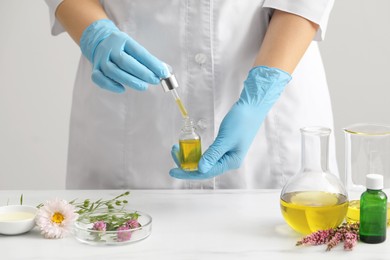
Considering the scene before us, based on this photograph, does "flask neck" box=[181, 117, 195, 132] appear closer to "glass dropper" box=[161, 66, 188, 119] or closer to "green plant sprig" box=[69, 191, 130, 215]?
"glass dropper" box=[161, 66, 188, 119]

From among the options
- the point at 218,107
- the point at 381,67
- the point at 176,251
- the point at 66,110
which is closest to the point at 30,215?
the point at 176,251

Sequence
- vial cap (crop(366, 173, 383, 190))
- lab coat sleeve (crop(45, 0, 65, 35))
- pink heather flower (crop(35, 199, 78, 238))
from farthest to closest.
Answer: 1. lab coat sleeve (crop(45, 0, 65, 35))
2. pink heather flower (crop(35, 199, 78, 238))
3. vial cap (crop(366, 173, 383, 190))

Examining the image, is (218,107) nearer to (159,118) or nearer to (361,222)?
(159,118)

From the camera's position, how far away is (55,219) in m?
1.62

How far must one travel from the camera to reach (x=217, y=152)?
6.09 feet

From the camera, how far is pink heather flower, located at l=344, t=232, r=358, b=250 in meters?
1.54

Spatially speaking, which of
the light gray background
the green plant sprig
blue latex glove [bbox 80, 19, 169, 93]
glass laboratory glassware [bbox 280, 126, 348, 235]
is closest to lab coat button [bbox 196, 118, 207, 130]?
blue latex glove [bbox 80, 19, 169, 93]

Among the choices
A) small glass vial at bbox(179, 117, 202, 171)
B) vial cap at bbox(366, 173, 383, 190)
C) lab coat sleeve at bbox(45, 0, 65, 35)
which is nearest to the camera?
vial cap at bbox(366, 173, 383, 190)

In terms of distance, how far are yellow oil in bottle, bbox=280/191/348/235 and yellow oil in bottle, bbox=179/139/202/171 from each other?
32 cm

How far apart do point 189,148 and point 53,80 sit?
1.59 metres

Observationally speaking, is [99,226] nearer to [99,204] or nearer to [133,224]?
[133,224]

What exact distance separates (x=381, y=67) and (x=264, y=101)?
1.54 m

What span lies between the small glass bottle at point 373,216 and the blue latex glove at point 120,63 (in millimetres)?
607

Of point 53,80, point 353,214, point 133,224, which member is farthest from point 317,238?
point 53,80
